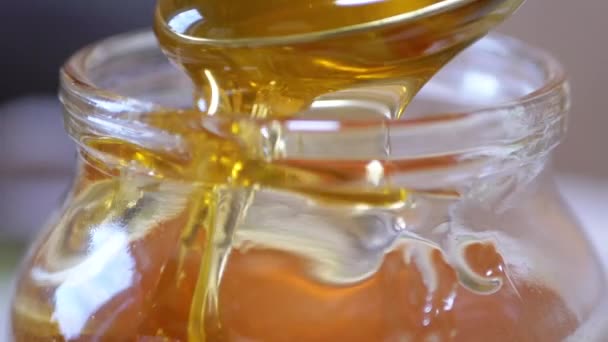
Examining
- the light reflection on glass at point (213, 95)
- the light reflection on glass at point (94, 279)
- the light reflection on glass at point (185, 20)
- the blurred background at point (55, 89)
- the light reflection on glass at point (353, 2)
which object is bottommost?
the blurred background at point (55, 89)

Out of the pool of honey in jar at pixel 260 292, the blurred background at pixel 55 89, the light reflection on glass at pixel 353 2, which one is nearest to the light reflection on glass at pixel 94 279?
the pool of honey in jar at pixel 260 292

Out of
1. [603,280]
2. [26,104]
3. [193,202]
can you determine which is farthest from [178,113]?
[26,104]

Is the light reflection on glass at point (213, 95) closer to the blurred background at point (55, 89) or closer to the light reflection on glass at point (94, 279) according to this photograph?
the light reflection on glass at point (94, 279)

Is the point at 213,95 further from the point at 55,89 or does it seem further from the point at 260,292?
the point at 55,89

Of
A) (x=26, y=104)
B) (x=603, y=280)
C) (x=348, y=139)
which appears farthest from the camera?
(x=26, y=104)

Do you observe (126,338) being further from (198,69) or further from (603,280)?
(603,280)

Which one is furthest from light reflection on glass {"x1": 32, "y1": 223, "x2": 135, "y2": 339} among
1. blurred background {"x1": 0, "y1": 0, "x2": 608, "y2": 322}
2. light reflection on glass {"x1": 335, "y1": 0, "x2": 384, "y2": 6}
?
blurred background {"x1": 0, "y1": 0, "x2": 608, "y2": 322}

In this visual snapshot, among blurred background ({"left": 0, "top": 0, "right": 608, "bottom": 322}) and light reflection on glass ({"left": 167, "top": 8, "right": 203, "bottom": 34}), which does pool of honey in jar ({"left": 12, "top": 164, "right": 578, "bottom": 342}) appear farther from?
blurred background ({"left": 0, "top": 0, "right": 608, "bottom": 322})

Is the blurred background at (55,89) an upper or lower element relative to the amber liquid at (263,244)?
lower

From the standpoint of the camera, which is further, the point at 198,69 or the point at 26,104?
the point at 26,104
